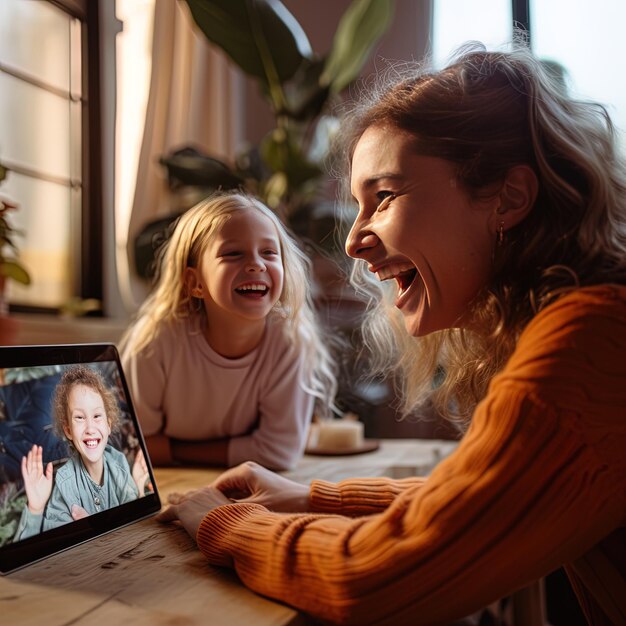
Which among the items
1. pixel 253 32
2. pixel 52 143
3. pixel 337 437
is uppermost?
pixel 253 32

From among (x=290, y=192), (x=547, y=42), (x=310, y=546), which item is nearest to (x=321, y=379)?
(x=310, y=546)

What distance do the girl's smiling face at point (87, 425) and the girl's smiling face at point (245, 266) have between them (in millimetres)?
323

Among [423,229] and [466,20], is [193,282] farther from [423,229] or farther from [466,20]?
[466,20]

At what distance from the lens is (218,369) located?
141cm

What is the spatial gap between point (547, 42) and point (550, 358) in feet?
9.37

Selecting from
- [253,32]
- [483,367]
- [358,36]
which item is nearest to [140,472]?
[483,367]

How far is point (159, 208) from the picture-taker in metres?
3.08

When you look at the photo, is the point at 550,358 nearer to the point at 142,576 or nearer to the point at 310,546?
the point at 310,546

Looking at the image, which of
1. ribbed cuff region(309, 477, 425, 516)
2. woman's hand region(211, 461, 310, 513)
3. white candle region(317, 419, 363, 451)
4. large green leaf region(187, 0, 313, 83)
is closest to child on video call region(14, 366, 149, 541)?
woman's hand region(211, 461, 310, 513)

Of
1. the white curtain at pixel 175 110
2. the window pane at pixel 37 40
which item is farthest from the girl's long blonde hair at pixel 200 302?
the window pane at pixel 37 40

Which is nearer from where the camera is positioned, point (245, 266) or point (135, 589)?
point (135, 589)

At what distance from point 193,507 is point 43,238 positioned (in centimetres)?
217

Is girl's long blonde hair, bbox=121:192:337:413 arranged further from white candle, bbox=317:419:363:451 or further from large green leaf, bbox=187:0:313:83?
large green leaf, bbox=187:0:313:83

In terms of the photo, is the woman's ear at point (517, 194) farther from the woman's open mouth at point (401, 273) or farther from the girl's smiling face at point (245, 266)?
the girl's smiling face at point (245, 266)
